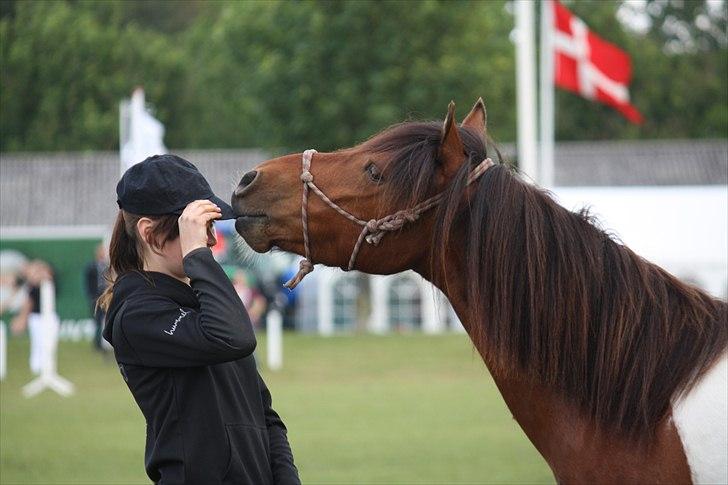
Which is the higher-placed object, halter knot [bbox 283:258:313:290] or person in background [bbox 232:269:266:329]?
halter knot [bbox 283:258:313:290]

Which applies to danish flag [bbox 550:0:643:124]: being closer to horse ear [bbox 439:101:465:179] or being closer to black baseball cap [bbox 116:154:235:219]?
horse ear [bbox 439:101:465:179]

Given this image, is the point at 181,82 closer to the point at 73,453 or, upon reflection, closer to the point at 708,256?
the point at 708,256

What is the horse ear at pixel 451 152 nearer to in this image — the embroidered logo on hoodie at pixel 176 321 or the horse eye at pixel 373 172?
the horse eye at pixel 373 172

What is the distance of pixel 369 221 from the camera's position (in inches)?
158

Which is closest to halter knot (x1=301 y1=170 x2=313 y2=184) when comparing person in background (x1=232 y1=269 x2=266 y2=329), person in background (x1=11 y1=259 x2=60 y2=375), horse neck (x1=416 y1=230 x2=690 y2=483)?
horse neck (x1=416 y1=230 x2=690 y2=483)

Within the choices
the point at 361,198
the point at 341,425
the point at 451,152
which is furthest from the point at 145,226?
the point at 341,425

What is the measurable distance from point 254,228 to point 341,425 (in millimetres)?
11060

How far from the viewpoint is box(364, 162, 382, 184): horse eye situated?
4.03m

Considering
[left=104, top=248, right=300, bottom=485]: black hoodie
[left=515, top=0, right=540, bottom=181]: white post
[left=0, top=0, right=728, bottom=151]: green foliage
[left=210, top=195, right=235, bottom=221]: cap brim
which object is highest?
[left=0, top=0, right=728, bottom=151]: green foliage

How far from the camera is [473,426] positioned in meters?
14.6

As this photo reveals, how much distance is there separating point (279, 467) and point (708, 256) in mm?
26768

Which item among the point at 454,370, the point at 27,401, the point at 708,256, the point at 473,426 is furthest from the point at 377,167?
the point at 708,256

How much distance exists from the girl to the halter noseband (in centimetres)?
32

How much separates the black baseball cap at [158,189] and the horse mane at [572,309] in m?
0.88
